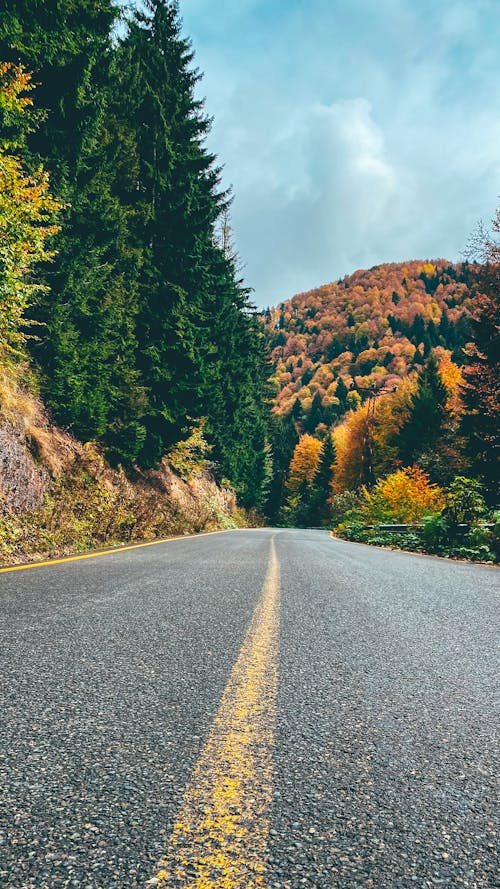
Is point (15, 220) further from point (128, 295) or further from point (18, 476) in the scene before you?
point (128, 295)

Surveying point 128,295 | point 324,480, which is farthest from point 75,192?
point 324,480

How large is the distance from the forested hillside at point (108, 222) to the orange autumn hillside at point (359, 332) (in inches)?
2429

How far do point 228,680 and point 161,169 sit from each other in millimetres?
20140

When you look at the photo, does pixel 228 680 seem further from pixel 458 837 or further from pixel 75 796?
pixel 458 837

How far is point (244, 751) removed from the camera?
153 cm

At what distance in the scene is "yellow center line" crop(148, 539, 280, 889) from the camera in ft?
3.14

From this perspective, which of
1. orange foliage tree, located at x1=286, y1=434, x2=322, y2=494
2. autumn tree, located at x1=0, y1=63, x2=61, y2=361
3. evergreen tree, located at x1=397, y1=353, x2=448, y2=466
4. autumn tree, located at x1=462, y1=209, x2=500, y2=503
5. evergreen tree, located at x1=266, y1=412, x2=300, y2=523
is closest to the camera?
autumn tree, located at x1=0, y1=63, x2=61, y2=361

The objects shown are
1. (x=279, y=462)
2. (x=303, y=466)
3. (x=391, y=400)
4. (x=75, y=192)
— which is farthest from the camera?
(x=279, y=462)

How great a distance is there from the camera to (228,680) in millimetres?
2230

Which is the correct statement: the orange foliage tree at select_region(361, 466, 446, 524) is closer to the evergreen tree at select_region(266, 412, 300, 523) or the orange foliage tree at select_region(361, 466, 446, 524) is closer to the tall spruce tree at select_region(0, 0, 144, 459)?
the tall spruce tree at select_region(0, 0, 144, 459)

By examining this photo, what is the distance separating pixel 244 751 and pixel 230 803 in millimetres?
323

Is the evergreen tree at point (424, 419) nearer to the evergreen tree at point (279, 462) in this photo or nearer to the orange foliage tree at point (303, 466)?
the evergreen tree at point (279, 462)

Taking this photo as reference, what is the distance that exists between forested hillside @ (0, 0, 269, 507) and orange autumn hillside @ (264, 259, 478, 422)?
61689 millimetres

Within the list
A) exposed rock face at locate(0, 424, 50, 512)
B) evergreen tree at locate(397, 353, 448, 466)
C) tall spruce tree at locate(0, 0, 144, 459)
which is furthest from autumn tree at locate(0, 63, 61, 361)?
evergreen tree at locate(397, 353, 448, 466)
